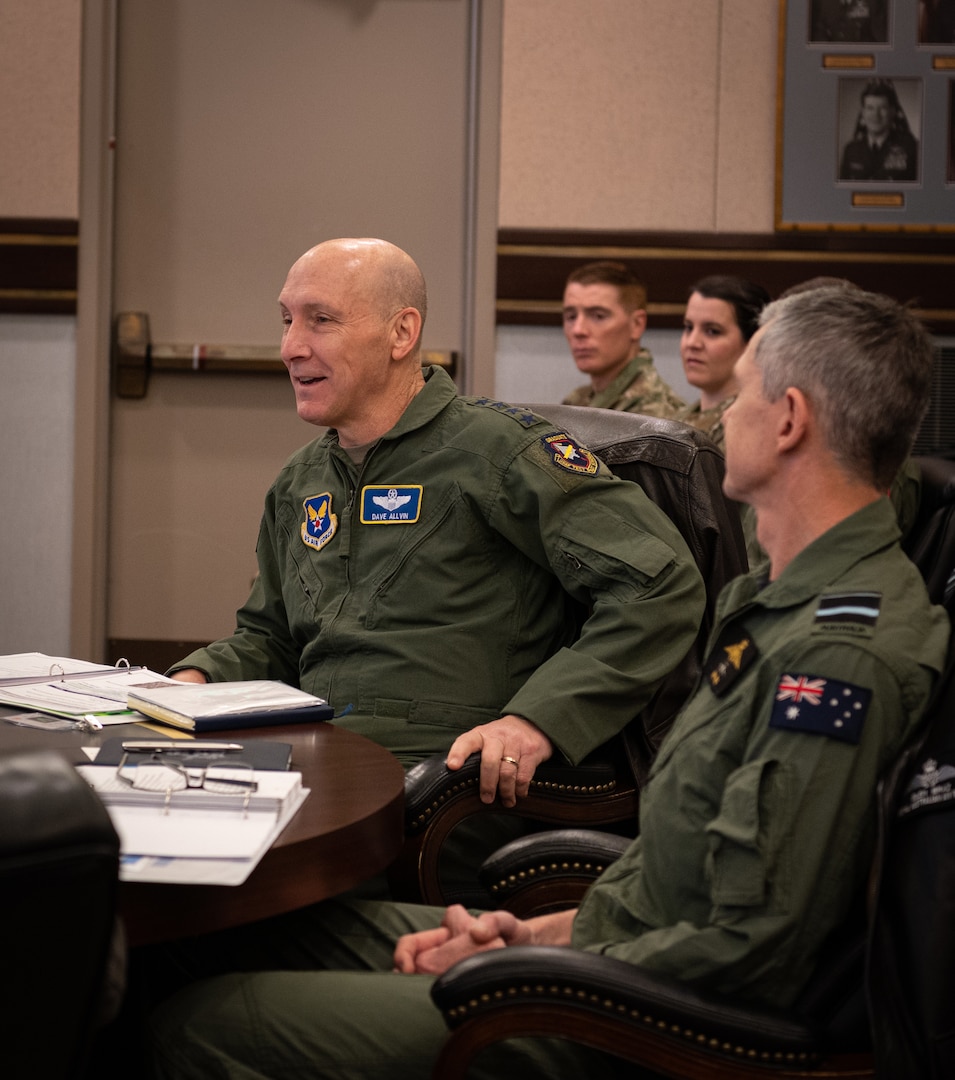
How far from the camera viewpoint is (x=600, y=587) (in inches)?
78.2

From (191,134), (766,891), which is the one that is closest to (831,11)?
(191,134)

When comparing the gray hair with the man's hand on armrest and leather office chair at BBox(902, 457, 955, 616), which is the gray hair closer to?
leather office chair at BBox(902, 457, 955, 616)

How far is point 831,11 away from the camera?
172 inches

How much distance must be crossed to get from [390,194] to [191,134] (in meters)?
0.74

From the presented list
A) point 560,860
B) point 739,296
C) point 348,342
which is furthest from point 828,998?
point 739,296

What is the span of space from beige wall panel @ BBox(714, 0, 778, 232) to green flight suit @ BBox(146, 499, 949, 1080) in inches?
131

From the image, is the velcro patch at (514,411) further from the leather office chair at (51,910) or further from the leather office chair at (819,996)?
the leather office chair at (51,910)

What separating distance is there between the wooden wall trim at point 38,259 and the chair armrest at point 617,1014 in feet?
12.6

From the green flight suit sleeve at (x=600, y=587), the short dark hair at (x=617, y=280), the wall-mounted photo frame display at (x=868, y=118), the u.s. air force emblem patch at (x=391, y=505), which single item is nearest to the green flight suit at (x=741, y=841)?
the green flight suit sleeve at (x=600, y=587)

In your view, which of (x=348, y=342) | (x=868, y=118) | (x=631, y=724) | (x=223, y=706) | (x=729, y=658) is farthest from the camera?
(x=868, y=118)

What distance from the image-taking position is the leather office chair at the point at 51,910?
0.67 meters

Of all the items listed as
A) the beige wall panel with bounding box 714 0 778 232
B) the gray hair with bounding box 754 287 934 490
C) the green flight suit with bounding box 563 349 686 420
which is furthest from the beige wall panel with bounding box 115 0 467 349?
the gray hair with bounding box 754 287 934 490

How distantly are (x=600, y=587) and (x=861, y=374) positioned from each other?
787 millimetres

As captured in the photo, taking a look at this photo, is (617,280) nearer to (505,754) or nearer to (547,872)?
(505,754)
